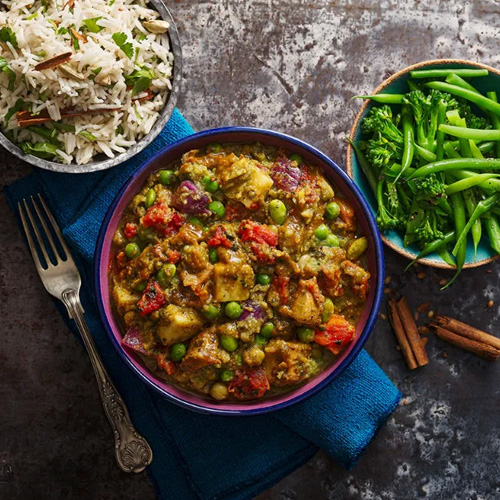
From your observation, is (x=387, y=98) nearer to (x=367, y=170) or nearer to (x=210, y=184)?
(x=367, y=170)

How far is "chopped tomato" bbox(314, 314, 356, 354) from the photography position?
3787 millimetres

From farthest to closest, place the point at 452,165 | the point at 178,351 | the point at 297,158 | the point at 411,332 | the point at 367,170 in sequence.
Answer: the point at 411,332, the point at 367,170, the point at 452,165, the point at 297,158, the point at 178,351

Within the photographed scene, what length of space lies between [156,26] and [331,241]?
76.8 inches

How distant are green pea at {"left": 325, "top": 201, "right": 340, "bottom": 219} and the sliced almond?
172 cm

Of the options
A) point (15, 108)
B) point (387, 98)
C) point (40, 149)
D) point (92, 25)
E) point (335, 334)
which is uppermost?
point (92, 25)

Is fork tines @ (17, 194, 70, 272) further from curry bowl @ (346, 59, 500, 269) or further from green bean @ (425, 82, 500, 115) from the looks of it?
green bean @ (425, 82, 500, 115)

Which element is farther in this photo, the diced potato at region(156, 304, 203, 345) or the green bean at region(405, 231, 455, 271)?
the green bean at region(405, 231, 455, 271)

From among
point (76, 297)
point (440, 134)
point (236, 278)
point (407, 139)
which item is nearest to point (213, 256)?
point (236, 278)

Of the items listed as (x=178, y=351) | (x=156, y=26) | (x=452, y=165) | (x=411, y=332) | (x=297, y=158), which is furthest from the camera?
(x=411, y=332)

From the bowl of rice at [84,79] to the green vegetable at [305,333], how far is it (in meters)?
1.69

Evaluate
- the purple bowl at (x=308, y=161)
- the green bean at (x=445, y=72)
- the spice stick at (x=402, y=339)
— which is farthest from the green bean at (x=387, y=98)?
the spice stick at (x=402, y=339)

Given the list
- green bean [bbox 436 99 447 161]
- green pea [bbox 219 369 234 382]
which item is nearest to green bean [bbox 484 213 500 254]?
green bean [bbox 436 99 447 161]

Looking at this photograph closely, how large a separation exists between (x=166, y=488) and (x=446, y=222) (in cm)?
302

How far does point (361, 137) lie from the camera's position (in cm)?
455
